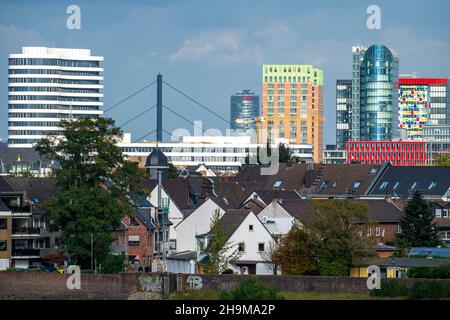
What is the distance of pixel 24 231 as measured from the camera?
3671 inches

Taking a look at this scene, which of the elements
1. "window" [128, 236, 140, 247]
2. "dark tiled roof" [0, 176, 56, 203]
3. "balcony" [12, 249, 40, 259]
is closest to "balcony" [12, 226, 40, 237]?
"balcony" [12, 249, 40, 259]

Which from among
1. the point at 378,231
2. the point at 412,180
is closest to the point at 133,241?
the point at 378,231

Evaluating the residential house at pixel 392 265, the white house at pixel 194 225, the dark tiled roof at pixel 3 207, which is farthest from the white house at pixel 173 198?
the residential house at pixel 392 265

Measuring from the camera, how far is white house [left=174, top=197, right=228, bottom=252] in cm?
9752

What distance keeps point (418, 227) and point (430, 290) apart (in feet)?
94.8

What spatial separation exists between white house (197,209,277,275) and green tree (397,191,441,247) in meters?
12.0

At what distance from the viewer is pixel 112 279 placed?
78188 mm

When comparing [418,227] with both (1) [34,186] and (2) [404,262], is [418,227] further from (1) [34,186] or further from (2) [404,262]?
(1) [34,186]

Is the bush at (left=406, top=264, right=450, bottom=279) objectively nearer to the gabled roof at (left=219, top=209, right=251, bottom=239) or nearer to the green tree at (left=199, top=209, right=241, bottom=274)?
the green tree at (left=199, top=209, right=241, bottom=274)

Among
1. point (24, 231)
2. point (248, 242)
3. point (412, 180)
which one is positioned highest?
point (412, 180)

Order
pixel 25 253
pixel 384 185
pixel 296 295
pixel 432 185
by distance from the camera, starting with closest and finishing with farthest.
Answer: pixel 296 295
pixel 25 253
pixel 432 185
pixel 384 185

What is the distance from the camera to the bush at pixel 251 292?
68.9 m
